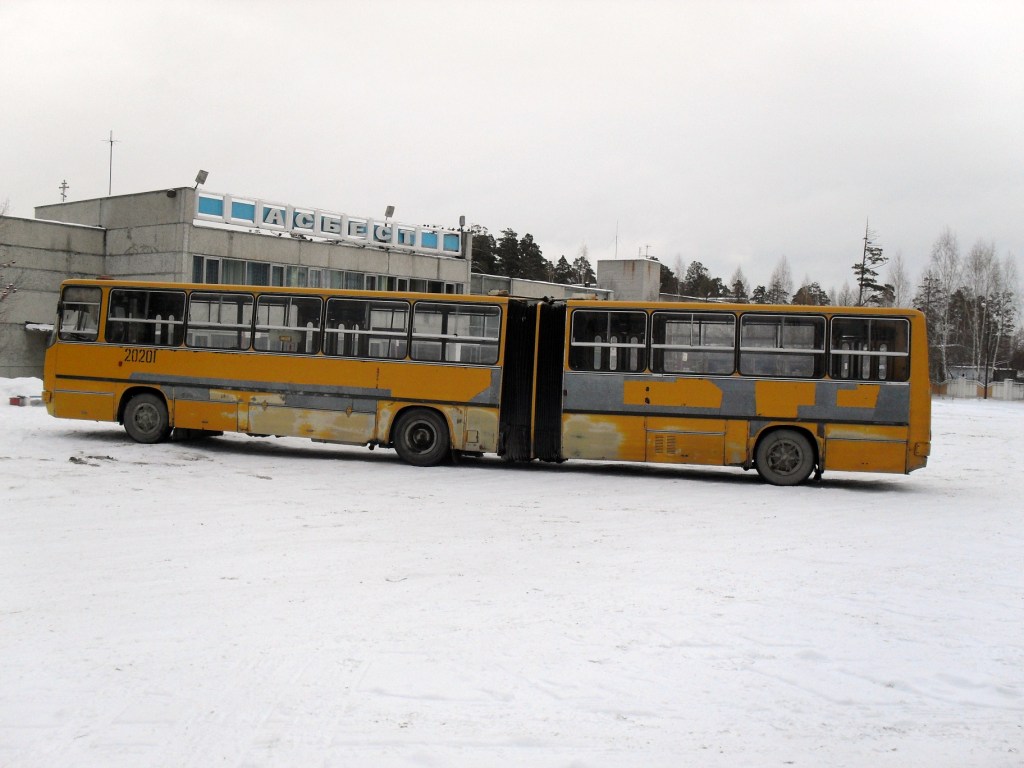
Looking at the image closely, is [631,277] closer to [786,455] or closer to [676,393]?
[676,393]

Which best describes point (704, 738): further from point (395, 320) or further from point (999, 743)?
point (395, 320)

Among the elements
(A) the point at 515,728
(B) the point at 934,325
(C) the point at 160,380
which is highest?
(B) the point at 934,325

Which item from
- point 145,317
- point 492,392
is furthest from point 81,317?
point 492,392

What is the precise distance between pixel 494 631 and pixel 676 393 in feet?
34.8

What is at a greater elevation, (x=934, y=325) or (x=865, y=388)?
(x=934, y=325)

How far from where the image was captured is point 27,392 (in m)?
27.4

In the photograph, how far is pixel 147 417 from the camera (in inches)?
747

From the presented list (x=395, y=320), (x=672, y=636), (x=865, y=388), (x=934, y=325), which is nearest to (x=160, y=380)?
(x=395, y=320)

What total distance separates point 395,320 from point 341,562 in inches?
376

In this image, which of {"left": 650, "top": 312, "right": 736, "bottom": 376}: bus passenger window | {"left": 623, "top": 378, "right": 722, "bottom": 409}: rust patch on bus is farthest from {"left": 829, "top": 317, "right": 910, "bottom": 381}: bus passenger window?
{"left": 623, "top": 378, "right": 722, "bottom": 409}: rust patch on bus

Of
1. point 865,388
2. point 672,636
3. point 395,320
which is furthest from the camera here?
point 395,320

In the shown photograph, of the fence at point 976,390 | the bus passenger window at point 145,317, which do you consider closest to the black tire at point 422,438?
the bus passenger window at point 145,317

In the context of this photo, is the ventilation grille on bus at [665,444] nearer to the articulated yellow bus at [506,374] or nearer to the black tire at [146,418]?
the articulated yellow bus at [506,374]

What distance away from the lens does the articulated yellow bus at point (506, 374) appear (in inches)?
647
